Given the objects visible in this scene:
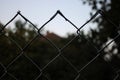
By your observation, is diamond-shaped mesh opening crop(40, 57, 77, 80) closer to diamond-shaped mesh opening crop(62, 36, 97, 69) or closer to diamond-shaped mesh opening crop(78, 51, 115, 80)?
diamond-shaped mesh opening crop(78, 51, 115, 80)

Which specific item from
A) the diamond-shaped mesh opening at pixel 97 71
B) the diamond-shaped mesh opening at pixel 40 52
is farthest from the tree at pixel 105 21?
the diamond-shaped mesh opening at pixel 40 52

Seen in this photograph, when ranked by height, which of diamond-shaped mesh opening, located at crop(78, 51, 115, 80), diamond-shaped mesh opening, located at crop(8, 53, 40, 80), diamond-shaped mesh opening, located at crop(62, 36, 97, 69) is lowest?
diamond-shaped mesh opening, located at crop(78, 51, 115, 80)

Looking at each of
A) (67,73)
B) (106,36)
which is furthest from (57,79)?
(106,36)

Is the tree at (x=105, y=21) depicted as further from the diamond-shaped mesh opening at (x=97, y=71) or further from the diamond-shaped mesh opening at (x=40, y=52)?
the diamond-shaped mesh opening at (x=40, y=52)

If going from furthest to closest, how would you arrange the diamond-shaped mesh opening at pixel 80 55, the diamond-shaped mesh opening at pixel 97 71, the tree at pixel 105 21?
1. the diamond-shaped mesh opening at pixel 80 55
2. the diamond-shaped mesh opening at pixel 97 71
3. the tree at pixel 105 21

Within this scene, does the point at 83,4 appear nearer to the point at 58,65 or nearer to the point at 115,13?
the point at 115,13

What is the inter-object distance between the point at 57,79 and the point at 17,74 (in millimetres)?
2437

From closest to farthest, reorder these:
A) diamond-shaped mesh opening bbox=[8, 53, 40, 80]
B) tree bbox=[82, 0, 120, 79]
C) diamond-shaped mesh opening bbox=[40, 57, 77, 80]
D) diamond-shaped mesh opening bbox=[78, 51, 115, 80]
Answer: tree bbox=[82, 0, 120, 79]
diamond-shaped mesh opening bbox=[8, 53, 40, 80]
diamond-shaped mesh opening bbox=[40, 57, 77, 80]
diamond-shaped mesh opening bbox=[78, 51, 115, 80]

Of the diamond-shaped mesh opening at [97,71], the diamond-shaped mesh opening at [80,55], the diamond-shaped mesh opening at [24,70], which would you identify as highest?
the diamond-shaped mesh opening at [24,70]

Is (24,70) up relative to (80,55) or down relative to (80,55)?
up

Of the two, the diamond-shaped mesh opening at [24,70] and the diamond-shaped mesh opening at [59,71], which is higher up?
the diamond-shaped mesh opening at [24,70]

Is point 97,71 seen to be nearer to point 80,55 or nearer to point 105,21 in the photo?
point 80,55

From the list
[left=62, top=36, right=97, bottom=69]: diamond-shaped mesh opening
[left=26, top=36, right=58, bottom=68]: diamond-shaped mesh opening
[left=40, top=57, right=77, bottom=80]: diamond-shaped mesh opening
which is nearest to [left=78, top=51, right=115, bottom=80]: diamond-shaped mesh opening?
[left=62, top=36, right=97, bottom=69]: diamond-shaped mesh opening

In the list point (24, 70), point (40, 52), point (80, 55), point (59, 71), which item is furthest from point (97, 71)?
point (24, 70)
